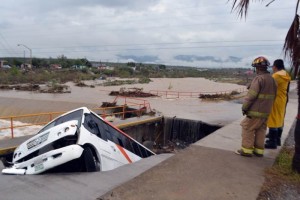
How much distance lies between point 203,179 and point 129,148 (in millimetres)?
2997

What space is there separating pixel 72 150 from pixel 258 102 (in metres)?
3.57

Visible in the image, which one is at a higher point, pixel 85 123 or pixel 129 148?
pixel 85 123

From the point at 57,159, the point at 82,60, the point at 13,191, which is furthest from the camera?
the point at 82,60

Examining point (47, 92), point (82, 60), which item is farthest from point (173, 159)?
point (82, 60)

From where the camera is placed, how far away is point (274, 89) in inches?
240

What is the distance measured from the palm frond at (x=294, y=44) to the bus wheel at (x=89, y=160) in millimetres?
3936

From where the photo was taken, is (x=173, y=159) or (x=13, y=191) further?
(x=173, y=159)

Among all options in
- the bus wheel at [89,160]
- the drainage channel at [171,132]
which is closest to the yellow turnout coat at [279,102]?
the bus wheel at [89,160]

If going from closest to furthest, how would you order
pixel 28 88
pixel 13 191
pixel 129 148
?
pixel 13 191, pixel 129 148, pixel 28 88

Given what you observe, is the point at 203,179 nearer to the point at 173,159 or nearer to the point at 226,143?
the point at 173,159

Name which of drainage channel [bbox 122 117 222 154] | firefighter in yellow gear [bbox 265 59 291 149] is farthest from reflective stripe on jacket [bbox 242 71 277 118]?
drainage channel [bbox 122 117 222 154]

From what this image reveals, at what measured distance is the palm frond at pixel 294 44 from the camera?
528 cm

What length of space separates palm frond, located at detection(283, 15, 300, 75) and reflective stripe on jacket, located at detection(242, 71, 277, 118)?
2.50ft

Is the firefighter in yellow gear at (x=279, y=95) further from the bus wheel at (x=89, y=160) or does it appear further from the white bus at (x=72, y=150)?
Answer: the bus wheel at (x=89, y=160)
